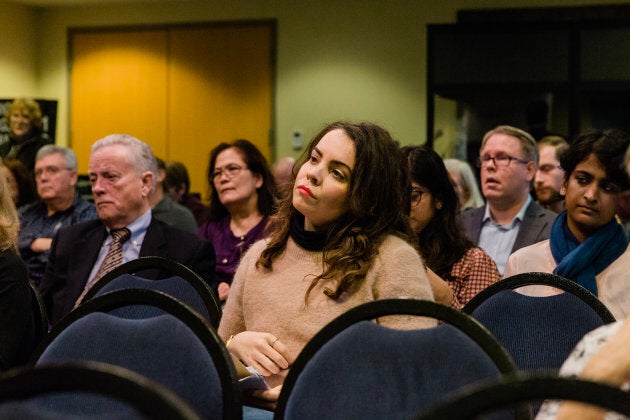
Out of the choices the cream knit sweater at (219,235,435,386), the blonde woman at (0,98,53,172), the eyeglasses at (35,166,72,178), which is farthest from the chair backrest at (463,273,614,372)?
the blonde woman at (0,98,53,172)

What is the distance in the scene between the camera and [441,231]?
327cm

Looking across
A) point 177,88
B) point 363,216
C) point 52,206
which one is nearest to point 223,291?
point 52,206

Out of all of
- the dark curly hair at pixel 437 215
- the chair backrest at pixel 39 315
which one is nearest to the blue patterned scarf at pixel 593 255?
the dark curly hair at pixel 437 215

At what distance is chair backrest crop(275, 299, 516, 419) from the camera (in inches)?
59.2

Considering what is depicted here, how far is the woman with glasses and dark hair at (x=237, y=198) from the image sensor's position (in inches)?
169

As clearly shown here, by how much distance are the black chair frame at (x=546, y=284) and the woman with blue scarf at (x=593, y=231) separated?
52 cm

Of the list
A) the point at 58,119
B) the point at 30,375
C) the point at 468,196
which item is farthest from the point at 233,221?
the point at 58,119

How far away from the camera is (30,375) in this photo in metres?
1.03

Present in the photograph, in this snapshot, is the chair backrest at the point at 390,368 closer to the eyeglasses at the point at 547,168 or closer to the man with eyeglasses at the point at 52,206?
the man with eyeglasses at the point at 52,206

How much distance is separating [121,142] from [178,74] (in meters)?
5.33

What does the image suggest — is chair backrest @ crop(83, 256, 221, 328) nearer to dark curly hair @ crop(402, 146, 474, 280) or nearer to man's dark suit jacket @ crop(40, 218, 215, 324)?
man's dark suit jacket @ crop(40, 218, 215, 324)

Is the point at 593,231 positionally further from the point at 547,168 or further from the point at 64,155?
the point at 64,155

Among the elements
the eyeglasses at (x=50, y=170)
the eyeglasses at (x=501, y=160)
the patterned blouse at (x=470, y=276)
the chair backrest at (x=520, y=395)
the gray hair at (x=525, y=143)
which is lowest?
the patterned blouse at (x=470, y=276)

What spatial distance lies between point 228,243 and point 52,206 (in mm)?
1163
